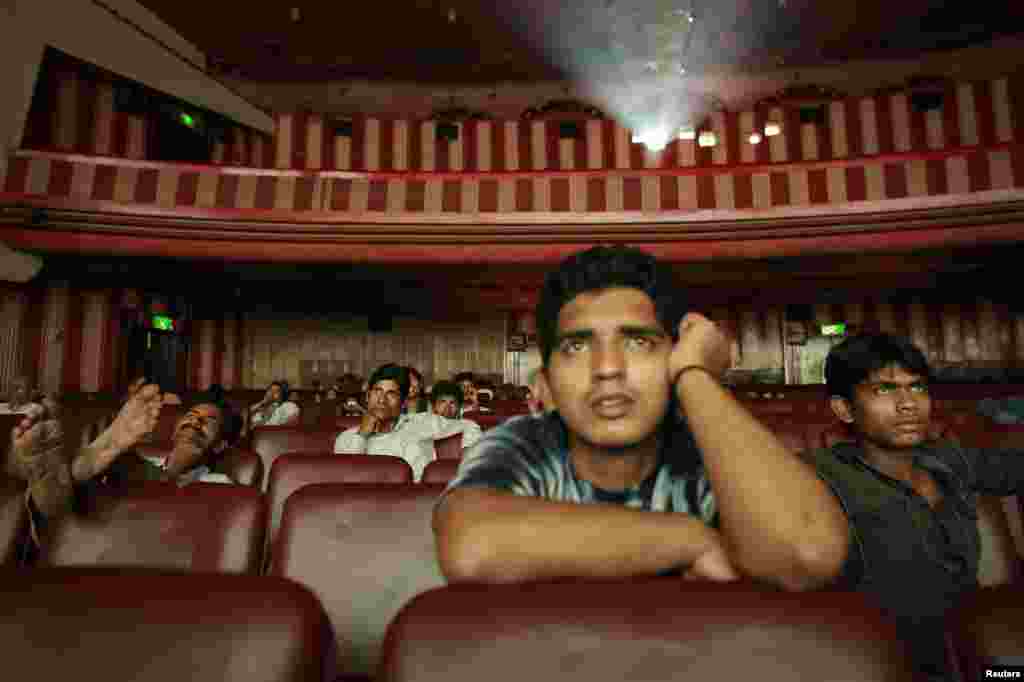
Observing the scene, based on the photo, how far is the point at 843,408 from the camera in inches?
59.4

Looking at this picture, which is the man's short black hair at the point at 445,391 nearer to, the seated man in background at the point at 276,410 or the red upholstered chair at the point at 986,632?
the seated man in background at the point at 276,410

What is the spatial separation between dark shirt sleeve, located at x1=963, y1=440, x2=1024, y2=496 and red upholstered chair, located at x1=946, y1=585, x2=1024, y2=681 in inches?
34.8

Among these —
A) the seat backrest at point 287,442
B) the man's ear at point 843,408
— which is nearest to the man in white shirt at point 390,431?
the seat backrest at point 287,442

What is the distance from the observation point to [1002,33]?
9.09 m

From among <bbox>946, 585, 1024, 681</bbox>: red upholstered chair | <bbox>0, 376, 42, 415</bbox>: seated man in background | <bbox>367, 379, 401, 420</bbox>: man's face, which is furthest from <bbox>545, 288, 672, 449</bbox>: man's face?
<bbox>0, 376, 42, 415</bbox>: seated man in background

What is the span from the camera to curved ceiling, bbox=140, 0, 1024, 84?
8.55 metres

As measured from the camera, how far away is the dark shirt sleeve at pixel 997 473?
4.58 feet

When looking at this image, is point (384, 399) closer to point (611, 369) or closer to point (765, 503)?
point (611, 369)

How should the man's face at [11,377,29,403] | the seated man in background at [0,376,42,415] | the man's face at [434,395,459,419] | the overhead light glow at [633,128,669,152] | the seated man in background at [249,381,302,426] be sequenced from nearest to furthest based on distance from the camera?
the man's face at [434,395,459,419] < the seated man in background at [249,381,302,426] < the seated man in background at [0,376,42,415] < the man's face at [11,377,29,403] < the overhead light glow at [633,128,669,152]

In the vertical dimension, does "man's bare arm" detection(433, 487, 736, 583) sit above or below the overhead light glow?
below

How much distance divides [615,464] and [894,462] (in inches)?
33.1

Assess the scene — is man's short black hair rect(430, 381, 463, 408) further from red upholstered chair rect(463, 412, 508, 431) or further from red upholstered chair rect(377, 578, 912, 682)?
red upholstered chair rect(377, 578, 912, 682)

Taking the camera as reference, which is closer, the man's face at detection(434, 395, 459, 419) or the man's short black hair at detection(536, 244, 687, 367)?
the man's short black hair at detection(536, 244, 687, 367)

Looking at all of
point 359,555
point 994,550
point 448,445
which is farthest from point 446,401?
point 994,550
